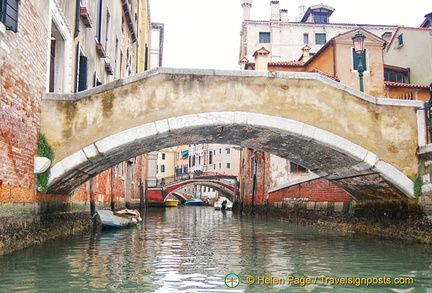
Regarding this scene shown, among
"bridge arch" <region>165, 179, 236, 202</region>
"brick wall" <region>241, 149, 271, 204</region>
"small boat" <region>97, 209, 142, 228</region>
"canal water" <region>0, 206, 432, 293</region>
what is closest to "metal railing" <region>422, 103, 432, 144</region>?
"canal water" <region>0, 206, 432, 293</region>

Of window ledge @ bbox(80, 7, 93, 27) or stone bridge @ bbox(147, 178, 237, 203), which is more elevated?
window ledge @ bbox(80, 7, 93, 27)

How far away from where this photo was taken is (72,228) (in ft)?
30.8

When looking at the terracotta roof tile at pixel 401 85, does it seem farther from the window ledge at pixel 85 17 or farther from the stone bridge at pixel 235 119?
the window ledge at pixel 85 17

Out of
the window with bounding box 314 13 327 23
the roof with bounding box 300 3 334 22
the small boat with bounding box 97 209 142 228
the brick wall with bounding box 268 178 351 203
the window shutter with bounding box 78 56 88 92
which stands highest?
the roof with bounding box 300 3 334 22

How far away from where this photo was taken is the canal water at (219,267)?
443 centimetres

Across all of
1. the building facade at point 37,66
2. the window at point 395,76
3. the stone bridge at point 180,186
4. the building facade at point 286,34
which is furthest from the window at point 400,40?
the stone bridge at point 180,186

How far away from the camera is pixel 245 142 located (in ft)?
29.9

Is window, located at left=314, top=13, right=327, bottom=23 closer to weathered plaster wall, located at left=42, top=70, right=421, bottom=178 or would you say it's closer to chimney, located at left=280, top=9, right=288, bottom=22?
chimney, located at left=280, top=9, right=288, bottom=22

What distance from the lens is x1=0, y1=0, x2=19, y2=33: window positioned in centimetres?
530

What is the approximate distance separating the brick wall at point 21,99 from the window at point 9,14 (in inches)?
3.0

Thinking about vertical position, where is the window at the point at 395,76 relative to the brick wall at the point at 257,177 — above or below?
above

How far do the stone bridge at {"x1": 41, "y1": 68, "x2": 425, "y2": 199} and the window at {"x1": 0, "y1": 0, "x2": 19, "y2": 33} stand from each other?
5.30 ft

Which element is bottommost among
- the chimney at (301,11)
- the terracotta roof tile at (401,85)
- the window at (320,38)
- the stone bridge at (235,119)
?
the stone bridge at (235,119)

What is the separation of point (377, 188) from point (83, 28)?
6.91m
